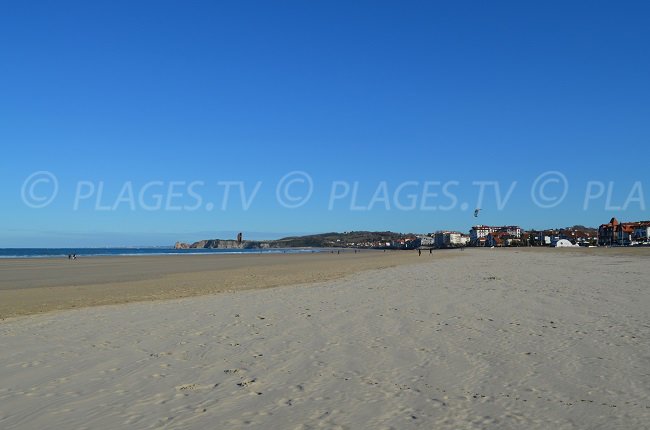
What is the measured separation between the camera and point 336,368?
22.8 feet

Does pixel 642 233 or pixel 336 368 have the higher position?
pixel 642 233

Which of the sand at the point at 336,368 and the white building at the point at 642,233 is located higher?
the white building at the point at 642,233

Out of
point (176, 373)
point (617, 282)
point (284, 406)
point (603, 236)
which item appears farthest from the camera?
point (603, 236)

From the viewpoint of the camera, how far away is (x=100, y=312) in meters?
13.3

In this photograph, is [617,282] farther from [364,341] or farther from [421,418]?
[421,418]

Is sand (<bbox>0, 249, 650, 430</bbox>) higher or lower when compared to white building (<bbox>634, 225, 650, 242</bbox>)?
lower

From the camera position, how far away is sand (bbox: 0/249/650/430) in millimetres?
5074

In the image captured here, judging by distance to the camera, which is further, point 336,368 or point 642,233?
point 642,233

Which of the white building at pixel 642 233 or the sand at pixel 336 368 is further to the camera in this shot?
the white building at pixel 642 233

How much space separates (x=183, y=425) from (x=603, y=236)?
606 ft

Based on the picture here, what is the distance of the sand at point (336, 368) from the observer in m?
5.07

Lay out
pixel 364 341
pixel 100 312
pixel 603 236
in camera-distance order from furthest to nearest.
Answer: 1. pixel 603 236
2. pixel 100 312
3. pixel 364 341

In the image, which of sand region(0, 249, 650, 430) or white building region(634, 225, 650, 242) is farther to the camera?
white building region(634, 225, 650, 242)

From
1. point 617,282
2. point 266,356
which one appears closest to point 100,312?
point 266,356
